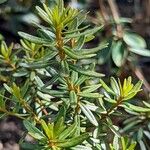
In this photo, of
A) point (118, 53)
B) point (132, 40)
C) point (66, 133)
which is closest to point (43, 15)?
point (66, 133)

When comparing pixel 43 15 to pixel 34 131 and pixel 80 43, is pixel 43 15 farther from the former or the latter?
pixel 34 131

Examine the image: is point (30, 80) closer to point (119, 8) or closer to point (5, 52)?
point (5, 52)

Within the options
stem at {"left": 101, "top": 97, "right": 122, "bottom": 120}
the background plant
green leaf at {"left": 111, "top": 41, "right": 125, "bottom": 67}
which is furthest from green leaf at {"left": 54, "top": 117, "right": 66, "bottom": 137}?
green leaf at {"left": 111, "top": 41, "right": 125, "bottom": 67}

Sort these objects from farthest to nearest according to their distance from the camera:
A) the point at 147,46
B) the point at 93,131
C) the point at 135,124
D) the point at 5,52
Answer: the point at 147,46, the point at 135,124, the point at 5,52, the point at 93,131

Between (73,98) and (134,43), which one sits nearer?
(73,98)

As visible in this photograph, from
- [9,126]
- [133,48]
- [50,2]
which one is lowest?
[9,126]

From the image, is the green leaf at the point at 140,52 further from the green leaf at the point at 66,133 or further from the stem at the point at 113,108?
the green leaf at the point at 66,133

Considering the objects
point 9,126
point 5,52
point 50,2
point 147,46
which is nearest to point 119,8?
point 147,46

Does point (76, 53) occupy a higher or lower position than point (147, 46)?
higher
